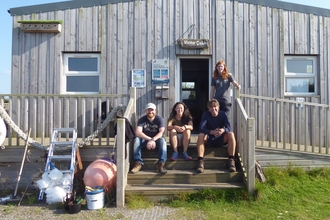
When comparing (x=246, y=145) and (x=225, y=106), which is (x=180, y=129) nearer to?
(x=225, y=106)

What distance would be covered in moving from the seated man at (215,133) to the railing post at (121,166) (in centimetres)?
122

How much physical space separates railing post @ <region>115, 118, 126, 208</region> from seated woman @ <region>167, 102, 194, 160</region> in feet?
3.02

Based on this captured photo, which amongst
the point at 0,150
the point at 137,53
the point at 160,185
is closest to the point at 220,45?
the point at 137,53

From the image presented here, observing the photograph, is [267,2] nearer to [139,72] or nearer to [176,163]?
[139,72]

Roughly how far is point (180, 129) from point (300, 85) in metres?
3.77

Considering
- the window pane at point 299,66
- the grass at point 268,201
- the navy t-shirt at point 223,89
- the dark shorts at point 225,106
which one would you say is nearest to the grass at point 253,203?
the grass at point 268,201

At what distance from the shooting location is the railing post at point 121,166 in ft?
12.5

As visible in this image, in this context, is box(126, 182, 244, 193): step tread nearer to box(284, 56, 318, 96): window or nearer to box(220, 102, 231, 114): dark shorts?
box(220, 102, 231, 114): dark shorts

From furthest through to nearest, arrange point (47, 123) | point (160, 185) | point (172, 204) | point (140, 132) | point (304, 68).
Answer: point (304, 68) → point (47, 123) → point (140, 132) → point (160, 185) → point (172, 204)

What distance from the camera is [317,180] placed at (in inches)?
183

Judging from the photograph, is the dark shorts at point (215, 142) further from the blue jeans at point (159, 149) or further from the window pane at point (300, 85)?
the window pane at point (300, 85)

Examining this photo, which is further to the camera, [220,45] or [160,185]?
[220,45]

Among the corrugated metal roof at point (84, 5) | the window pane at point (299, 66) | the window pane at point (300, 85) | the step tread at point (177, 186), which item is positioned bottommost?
the step tread at point (177, 186)

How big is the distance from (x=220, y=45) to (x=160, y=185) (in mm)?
3716
